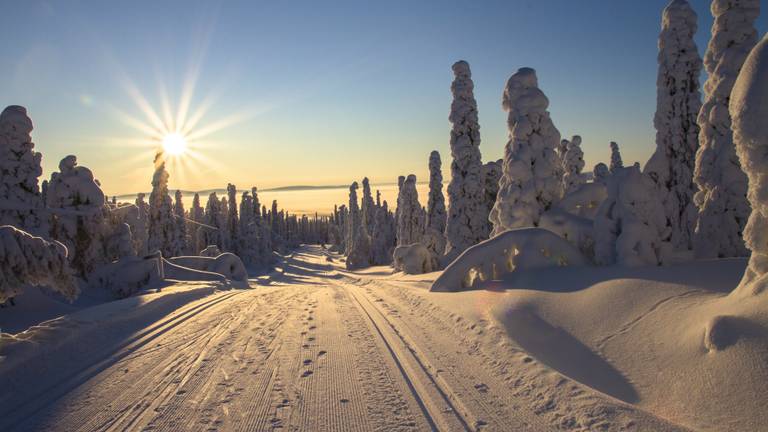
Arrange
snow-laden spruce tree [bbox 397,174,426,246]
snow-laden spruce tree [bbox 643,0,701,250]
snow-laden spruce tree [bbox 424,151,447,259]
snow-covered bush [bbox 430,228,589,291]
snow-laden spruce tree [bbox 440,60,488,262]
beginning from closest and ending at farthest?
snow-covered bush [bbox 430,228,589,291], snow-laden spruce tree [bbox 643,0,701,250], snow-laden spruce tree [bbox 440,60,488,262], snow-laden spruce tree [bbox 424,151,447,259], snow-laden spruce tree [bbox 397,174,426,246]

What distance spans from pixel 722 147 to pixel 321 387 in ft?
43.4

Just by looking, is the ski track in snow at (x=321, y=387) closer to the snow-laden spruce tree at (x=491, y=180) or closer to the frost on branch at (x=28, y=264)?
the frost on branch at (x=28, y=264)

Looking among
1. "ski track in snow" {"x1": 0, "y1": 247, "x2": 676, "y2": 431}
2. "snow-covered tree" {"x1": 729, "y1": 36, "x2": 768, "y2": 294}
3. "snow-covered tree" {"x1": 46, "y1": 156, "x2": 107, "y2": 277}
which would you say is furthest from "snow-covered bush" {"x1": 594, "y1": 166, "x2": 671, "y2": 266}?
"snow-covered tree" {"x1": 46, "y1": 156, "x2": 107, "y2": 277}

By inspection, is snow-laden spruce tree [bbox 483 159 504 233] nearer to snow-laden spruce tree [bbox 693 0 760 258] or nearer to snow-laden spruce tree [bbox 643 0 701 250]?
snow-laden spruce tree [bbox 643 0 701 250]

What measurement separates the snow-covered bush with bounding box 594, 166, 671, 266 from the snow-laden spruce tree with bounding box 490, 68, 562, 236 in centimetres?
419

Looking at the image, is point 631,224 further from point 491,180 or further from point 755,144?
point 491,180

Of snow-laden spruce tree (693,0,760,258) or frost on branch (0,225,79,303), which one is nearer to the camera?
frost on branch (0,225,79,303)

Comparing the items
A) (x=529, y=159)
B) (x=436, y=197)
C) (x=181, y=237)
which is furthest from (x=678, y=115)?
(x=181, y=237)

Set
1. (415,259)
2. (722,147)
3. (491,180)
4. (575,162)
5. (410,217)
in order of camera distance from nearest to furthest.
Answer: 1. (722,147)
2. (415,259)
3. (491,180)
4. (575,162)
5. (410,217)

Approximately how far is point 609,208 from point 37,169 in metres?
23.2

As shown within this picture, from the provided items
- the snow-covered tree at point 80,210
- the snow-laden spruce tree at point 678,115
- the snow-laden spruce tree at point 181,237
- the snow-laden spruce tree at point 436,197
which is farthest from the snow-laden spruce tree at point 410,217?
the snow-covered tree at point 80,210

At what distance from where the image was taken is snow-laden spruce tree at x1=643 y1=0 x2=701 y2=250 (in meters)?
18.2

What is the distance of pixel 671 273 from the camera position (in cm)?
790

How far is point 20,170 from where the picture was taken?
1756cm
